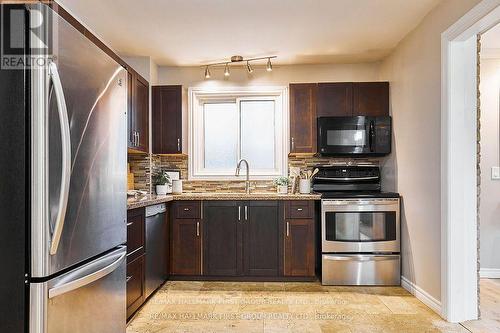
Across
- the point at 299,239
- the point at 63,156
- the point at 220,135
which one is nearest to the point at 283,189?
the point at 299,239

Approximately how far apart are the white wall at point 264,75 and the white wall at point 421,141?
1.83 ft

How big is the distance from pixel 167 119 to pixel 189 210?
1.14 meters

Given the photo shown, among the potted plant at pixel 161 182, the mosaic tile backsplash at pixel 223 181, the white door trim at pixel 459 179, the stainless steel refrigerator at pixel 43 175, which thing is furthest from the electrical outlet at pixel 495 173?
the stainless steel refrigerator at pixel 43 175

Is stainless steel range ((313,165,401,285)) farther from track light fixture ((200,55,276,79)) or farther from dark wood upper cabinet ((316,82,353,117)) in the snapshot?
track light fixture ((200,55,276,79))

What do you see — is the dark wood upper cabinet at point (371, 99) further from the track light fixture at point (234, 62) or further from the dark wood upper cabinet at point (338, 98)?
the track light fixture at point (234, 62)

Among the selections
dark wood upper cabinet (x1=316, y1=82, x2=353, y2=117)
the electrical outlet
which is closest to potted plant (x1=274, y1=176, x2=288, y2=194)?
dark wood upper cabinet (x1=316, y1=82, x2=353, y2=117)

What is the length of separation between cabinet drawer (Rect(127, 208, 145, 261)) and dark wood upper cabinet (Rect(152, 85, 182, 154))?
1.36 meters

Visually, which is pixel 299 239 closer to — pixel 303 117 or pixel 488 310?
pixel 303 117

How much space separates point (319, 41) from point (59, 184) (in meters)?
3.05

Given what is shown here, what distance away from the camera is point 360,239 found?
3730 mm

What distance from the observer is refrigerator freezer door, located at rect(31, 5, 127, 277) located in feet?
4.47

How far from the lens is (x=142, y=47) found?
12.8ft

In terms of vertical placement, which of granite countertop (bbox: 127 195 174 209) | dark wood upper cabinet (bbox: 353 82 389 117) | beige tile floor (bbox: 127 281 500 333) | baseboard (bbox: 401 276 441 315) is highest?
dark wood upper cabinet (bbox: 353 82 389 117)

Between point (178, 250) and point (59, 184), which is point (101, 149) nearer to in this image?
point (59, 184)
